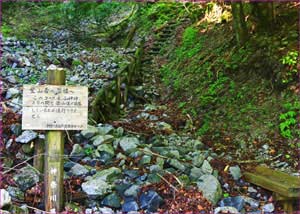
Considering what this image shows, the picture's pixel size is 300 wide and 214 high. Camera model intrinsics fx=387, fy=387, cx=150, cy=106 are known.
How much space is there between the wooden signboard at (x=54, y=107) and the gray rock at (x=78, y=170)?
85 cm

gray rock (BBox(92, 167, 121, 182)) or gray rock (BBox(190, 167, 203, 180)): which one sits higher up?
gray rock (BBox(92, 167, 121, 182))

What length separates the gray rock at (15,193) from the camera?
3.74 metres

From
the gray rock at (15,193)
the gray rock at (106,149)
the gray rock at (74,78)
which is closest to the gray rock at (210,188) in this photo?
the gray rock at (106,149)

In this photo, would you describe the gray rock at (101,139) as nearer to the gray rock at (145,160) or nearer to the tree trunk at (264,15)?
the gray rock at (145,160)

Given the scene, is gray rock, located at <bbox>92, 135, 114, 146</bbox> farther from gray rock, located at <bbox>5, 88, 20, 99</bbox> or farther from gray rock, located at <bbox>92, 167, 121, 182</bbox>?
gray rock, located at <bbox>5, 88, 20, 99</bbox>

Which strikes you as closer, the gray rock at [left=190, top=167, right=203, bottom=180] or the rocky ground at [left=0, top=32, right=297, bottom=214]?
the rocky ground at [left=0, top=32, right=297, bottom=214]

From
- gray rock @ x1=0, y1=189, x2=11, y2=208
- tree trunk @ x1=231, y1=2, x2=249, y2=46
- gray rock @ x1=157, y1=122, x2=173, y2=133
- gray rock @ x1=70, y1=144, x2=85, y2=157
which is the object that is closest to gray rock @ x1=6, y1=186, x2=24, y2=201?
gray rock @ x1=0, y1=189, x2=11, y2=208

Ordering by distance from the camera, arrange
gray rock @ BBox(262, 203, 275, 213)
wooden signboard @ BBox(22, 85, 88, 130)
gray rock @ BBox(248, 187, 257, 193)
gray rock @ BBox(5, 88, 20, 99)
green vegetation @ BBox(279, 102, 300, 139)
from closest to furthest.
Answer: wooden signboard @ BBox(22, 85, 88, 130) → gray rock @ BBox(262, 203, 275, 213) → gray rock @ BBox(248, 187, 257, 193) → green vegetation @ BBox(279, 102, 300, 139) → gray rock @ BBox(5, 88, 20, 99)

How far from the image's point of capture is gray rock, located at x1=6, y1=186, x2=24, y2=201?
12.3 ft

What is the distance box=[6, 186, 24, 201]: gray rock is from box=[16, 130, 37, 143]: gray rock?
656 millimetres

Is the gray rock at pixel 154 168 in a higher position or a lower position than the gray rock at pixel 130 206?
higher

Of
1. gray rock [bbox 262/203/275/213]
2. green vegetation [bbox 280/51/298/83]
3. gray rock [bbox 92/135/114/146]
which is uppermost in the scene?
green vegetation [bbox 280/51/298/83]

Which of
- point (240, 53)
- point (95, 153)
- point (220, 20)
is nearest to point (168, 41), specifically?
point (220, 20)

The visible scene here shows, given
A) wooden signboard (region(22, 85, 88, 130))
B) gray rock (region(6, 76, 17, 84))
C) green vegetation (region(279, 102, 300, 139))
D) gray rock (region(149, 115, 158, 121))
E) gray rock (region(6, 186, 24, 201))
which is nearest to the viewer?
wooden signboard (region(22, 85, 88, 130))
